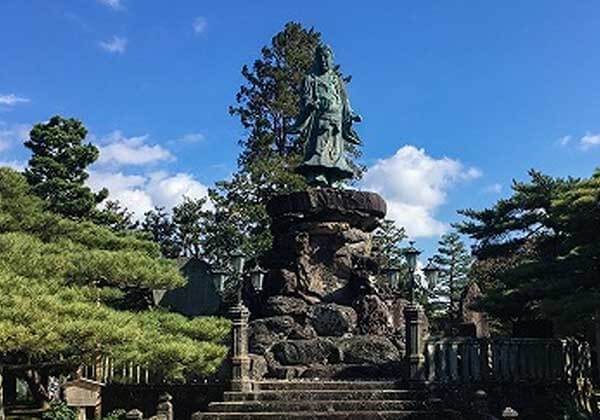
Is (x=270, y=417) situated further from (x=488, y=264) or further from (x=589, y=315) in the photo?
(x=488, y=264)

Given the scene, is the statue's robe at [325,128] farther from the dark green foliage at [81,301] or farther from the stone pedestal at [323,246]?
the dark green foliage at [81,301]

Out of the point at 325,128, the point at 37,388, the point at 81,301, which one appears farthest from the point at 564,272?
the point at 37,388

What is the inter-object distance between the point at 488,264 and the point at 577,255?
16.0 m

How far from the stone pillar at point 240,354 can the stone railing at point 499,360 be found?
3.77 m

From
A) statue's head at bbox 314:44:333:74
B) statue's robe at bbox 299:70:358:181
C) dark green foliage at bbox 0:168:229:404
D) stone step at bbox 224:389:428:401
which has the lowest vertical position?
stone step at bbox 224:389:428:401

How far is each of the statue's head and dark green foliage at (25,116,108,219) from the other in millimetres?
11033

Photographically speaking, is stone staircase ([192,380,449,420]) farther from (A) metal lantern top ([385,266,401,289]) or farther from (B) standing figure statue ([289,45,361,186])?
(B) standing figure statue ([289,45,361,186])

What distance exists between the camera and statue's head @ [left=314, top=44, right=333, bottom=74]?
20484 mm

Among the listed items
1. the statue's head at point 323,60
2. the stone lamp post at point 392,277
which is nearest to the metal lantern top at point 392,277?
the stone lamp post at point 392,277

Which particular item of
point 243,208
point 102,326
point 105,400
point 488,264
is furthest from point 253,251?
point 102,326

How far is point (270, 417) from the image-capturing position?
13.1 meters

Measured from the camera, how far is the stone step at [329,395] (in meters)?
13.7

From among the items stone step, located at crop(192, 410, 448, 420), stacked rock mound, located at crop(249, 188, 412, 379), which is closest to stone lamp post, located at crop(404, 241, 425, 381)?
stacked rock mound, located at crop(249, 188, 412, 379)

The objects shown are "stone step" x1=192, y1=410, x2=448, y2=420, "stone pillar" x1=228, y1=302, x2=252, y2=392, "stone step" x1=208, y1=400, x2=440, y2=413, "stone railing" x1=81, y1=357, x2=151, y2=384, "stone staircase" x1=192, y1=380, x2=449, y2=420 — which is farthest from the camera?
"stone railing" x1=81, y1=357, x2=151, y2=384
